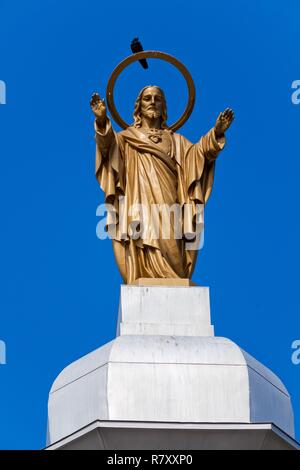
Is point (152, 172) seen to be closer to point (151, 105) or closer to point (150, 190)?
point (150, 190)

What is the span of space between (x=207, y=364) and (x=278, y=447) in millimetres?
1571

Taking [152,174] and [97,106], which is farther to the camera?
[152,174]

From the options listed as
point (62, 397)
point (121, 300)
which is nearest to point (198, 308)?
point (121, 300)

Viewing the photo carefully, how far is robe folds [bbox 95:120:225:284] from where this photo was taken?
23562 millimetres

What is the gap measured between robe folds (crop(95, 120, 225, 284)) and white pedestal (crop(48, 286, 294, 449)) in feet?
5.85

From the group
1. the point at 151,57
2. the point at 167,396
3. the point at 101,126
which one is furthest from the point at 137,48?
the point at 167,396

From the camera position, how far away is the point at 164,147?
24.6 metres

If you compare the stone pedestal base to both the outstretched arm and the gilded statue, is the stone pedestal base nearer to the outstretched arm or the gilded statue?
the gilded statue

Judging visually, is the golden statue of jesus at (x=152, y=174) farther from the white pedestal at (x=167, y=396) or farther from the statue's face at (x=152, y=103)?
the white pedestal at (x=167, y=396)

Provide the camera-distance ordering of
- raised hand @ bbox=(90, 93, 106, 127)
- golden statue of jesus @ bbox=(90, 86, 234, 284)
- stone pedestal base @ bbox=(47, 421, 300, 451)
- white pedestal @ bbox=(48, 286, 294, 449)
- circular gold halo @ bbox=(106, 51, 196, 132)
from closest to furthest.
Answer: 1. stone pedestal base @ bbox=(47, 421, 300, 451)
2. white pedestal @ bbox=(48, 286, 294, 449)
3. raised hand @ bbox=(90, 93, 106, 127)
4. golden statue of jesus @ bbox=(90, 86, 234, 284)
5. circular gold halo @ bbox=(106, 51, 196, 132)

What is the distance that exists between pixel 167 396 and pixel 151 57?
6834mm

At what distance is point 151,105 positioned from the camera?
81.8ft

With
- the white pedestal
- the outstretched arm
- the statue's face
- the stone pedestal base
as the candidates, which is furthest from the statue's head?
the stone pedestal base

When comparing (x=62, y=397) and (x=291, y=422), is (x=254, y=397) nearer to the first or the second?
(x=291, y=422)
